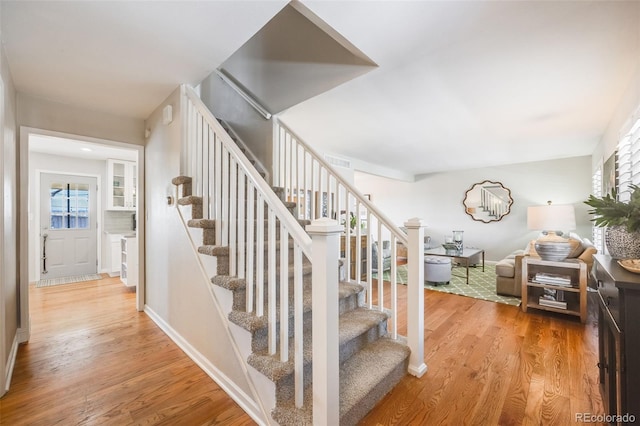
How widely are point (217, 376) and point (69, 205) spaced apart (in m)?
5.23

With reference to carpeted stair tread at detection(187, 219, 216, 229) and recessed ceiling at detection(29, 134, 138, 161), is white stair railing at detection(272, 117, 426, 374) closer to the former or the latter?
carpeted stair tread at detection(187, 219, 216, 229)

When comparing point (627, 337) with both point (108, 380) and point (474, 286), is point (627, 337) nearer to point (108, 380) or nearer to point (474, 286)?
point (108, 380)

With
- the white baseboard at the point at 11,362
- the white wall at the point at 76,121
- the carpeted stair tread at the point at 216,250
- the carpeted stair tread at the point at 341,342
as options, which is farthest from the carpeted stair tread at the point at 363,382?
the white wall at the point at 76,121

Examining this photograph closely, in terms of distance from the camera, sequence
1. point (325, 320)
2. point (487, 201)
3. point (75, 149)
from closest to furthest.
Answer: point (325, 320), point (75, 149), point (487, 201)

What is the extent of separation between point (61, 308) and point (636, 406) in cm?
491

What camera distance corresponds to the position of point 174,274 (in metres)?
2.41

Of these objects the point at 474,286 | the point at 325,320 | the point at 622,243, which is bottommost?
the point at 474,286

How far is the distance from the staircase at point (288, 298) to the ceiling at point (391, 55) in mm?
537

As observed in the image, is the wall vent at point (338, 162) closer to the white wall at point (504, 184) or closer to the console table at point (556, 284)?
the white wall at point (504, 184)

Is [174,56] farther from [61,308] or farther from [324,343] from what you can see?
Result: [61,308]

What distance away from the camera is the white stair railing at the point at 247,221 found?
4.35 feet

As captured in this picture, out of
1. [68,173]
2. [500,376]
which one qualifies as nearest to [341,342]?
[500,376]

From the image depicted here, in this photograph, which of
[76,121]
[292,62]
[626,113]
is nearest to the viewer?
[292,62]

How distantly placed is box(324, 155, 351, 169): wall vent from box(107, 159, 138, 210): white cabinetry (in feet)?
12.6
